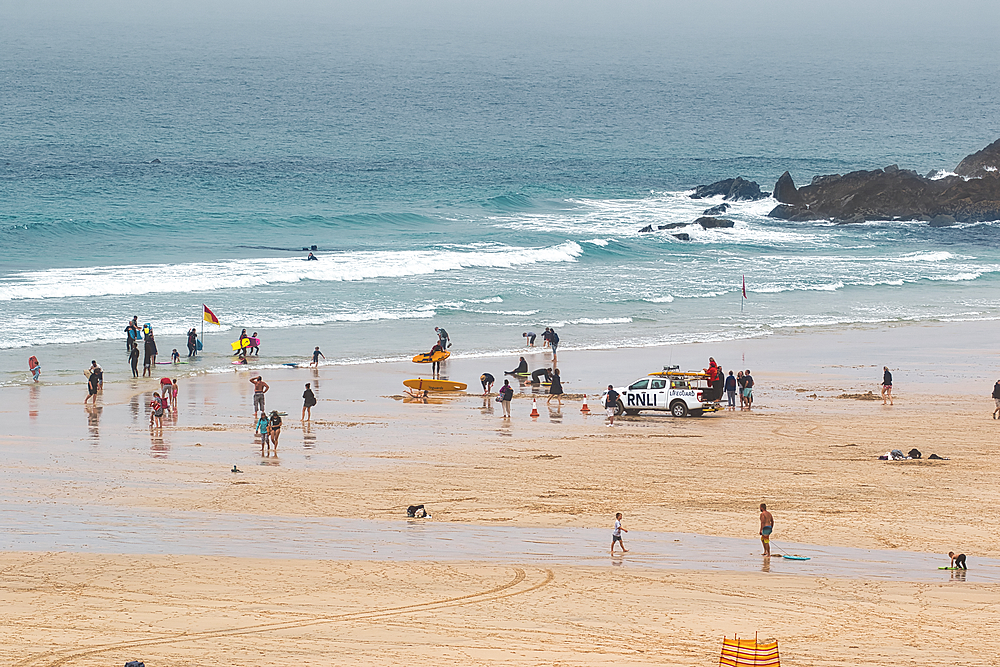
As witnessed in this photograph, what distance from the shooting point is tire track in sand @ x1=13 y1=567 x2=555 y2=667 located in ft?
40.8

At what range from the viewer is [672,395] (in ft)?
88.6

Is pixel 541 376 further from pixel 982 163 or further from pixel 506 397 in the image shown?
pixel 982 163

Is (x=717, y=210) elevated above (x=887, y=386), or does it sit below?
above

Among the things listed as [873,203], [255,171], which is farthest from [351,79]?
[873,203]

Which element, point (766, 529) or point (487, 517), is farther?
point (487, 517)

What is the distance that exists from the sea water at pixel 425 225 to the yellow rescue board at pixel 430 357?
2.09m

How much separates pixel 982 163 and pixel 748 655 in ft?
256

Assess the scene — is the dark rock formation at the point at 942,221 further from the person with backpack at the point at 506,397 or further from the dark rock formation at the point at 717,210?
the person with backpack at the point at 506,397

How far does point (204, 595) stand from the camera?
14.5 m

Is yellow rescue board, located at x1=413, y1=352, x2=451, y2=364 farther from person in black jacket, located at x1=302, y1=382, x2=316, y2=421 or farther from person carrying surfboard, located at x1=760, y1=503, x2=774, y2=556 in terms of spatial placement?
person carrying surfboard, located at x1=760, y1=503, x2=774, y2=556

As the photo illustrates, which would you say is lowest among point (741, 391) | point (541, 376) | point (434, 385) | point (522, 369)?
point (741, 391)

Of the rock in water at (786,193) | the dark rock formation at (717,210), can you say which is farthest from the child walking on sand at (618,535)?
the rock in water at (786,193)

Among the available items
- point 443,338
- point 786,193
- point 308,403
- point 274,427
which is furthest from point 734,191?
point 274,427

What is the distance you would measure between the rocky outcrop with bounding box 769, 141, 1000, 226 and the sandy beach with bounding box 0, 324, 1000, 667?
43.9 m
